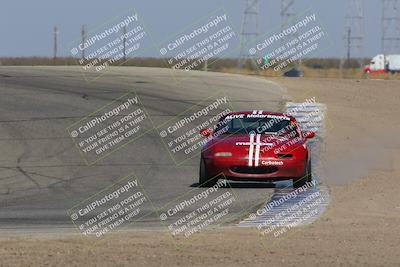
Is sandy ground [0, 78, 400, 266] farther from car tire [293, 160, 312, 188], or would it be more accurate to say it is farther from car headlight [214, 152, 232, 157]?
car headlight [214, 152, 232, 157]

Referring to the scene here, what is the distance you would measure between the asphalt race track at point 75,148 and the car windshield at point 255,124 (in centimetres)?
91

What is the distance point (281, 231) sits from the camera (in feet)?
36.7

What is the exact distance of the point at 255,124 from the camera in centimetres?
1772

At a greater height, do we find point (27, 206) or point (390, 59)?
point (27, 206)

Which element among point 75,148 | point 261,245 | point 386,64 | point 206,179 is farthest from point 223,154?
point 386,64

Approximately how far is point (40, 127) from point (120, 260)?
52.7 feet

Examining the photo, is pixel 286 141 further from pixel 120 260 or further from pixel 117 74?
pixel 117 74

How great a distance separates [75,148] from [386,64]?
271 feet

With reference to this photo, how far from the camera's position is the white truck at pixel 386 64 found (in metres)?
103

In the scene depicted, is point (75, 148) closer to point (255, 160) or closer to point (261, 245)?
point (255, 160)

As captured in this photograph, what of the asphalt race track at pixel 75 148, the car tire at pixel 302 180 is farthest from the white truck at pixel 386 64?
the car tire at pixel 302 180

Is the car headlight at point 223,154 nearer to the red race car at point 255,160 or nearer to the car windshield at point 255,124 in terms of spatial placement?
the red race car at point 255,160

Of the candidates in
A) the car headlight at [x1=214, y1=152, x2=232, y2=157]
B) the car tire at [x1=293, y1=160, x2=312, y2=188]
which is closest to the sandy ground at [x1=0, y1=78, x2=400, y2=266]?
the car tire at [x1=293, y1=160, x2=312, y2=188]

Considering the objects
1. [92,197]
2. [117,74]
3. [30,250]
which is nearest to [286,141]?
[92,197]
